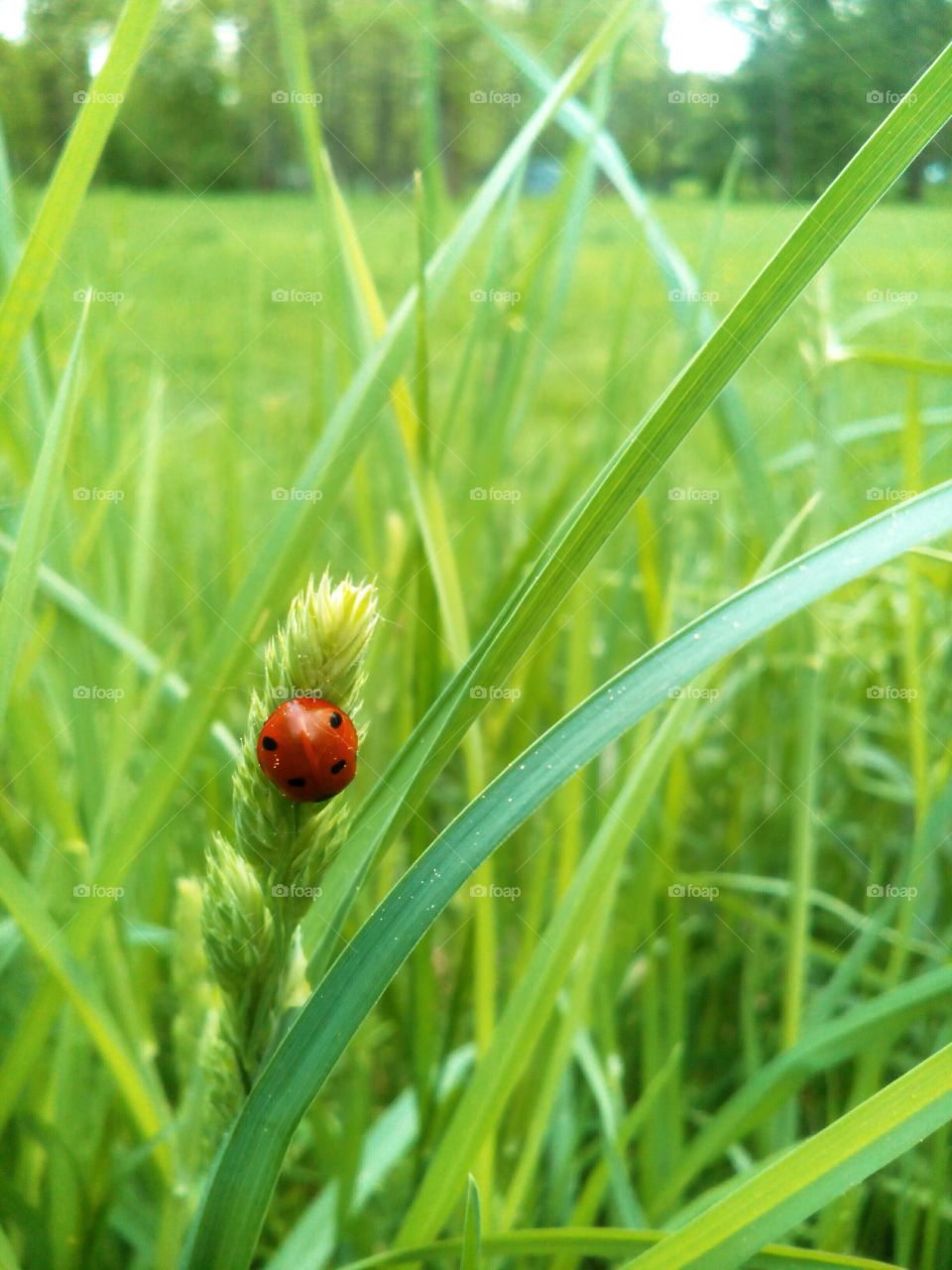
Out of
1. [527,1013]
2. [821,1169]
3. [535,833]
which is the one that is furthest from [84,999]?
[535,833]

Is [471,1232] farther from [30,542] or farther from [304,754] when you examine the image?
[30,542]

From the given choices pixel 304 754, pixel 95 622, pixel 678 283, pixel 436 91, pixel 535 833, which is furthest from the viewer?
pixel 436 91

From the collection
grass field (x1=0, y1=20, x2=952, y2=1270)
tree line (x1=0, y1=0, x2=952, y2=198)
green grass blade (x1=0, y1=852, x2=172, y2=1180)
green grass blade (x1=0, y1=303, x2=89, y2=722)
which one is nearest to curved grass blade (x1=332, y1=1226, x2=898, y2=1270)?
grass field (x1=0, y1=20, x2=952, y2=1270)

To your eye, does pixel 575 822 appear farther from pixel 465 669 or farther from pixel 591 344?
pixel 591 344

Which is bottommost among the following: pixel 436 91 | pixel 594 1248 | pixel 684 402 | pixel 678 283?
pixel 594 1248

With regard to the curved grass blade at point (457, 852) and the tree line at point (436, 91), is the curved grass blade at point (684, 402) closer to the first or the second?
the curved grass blade at point (457, 852)

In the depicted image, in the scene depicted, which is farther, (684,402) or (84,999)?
(84,999)

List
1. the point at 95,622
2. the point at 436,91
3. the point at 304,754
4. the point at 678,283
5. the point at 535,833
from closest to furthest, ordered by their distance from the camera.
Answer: the point at 304,754 < the point at 95,622 < the point at 678,283 < the point at 535,833 < the point at 436,91
